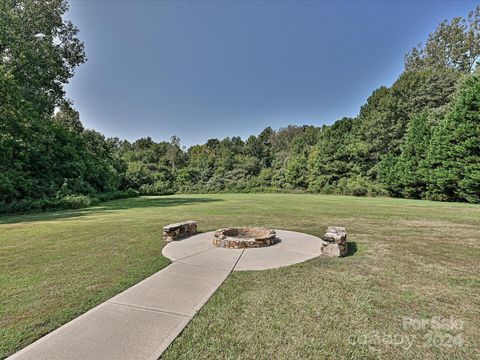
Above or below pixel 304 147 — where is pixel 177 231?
below

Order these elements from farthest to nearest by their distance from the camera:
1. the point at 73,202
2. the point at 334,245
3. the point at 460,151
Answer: the point at 460,151
the point at 73,202
the point at 334,245

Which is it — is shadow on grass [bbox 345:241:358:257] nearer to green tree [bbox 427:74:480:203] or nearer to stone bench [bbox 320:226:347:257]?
stone bench [bbox 320:226:347:257]

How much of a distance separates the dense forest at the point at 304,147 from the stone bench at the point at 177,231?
37.8 feet

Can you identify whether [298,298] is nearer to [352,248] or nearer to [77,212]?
[352,248]

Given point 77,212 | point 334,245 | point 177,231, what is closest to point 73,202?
point 77,212

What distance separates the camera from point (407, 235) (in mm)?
6633

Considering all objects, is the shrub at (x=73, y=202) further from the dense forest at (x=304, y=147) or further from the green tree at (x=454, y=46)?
the green tree at (x=454, y=46)

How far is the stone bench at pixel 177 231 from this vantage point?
622 cm

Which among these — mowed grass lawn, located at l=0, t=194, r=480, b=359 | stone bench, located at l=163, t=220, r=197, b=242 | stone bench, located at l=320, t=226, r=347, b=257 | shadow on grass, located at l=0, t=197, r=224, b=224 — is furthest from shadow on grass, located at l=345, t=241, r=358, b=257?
shadow on grass, located at l=0, t=197, r=224, b=224

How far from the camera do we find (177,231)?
253 inches

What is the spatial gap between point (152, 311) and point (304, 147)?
39.8 m

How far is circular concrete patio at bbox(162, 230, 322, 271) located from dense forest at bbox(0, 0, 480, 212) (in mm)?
12584

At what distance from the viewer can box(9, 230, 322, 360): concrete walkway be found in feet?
7.32

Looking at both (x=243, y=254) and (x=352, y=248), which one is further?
(x=352, y=248)
